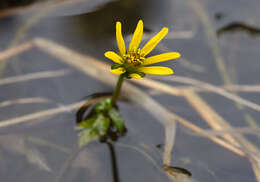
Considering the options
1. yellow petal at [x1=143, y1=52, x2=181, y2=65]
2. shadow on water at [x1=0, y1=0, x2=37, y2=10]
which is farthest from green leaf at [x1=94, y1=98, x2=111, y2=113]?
shadow on water at [x1=0, y1=0, x2=37, y2=10]

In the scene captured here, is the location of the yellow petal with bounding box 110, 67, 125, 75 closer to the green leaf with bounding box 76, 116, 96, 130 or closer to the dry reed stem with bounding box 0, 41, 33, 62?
the green leaf with bounding box 76, 116, 96, 130

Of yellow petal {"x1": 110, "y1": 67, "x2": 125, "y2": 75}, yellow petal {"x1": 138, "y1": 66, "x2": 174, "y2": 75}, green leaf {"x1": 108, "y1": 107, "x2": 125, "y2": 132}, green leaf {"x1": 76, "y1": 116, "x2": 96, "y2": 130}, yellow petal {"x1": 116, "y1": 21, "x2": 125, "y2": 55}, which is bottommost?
green leaf {"x1": 76, "y1": 116, "x2": 96, "y2": 130}

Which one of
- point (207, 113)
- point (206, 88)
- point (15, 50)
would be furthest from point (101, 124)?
point (15, 50)

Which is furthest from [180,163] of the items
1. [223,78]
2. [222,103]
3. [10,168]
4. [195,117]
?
[10,168]

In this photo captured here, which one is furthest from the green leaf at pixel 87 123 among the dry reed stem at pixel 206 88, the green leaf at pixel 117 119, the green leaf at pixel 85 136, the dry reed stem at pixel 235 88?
the dry reed stem at pixel 235 88

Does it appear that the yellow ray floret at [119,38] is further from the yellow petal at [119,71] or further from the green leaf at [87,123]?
the green leaf at [87,123]

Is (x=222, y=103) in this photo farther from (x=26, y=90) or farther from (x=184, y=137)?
(x=26, y=90)
